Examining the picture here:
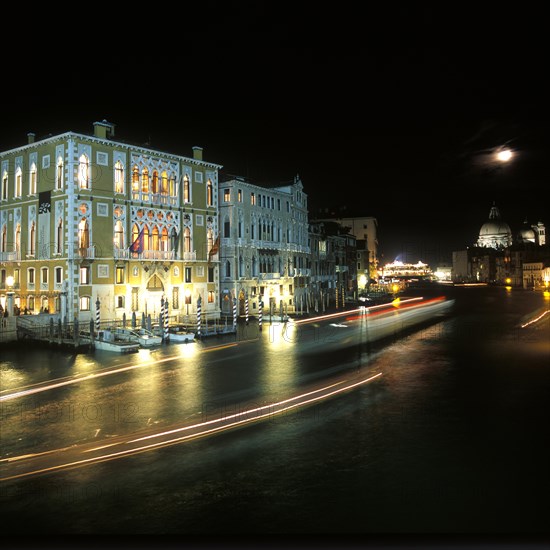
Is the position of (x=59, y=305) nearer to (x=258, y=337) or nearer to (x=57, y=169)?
(x=57, y=169)

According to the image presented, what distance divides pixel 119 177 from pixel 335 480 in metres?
33.0

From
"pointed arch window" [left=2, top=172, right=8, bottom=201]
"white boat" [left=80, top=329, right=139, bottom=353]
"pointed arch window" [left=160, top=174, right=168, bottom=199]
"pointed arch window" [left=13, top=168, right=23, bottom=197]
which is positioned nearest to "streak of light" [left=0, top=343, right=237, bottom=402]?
"white boat" [left=80, top=329, right=139, bottom=353]

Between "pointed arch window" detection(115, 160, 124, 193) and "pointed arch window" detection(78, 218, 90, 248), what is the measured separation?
3673 mm

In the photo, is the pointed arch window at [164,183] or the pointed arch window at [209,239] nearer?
the pointed arch window at [164,183]

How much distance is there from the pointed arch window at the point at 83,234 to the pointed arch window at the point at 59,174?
2.90 meters

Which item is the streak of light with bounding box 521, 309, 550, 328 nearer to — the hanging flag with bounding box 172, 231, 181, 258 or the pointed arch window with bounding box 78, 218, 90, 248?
the hanging flag with bounding box 172, 231, 181, 258

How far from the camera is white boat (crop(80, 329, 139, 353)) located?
2659 centimetres

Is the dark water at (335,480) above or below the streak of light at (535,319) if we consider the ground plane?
below

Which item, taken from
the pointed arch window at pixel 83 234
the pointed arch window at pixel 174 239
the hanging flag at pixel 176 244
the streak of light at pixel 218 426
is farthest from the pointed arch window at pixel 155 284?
Answer: the streak of light at pixel 218 426

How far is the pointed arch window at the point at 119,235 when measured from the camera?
37.4 metres

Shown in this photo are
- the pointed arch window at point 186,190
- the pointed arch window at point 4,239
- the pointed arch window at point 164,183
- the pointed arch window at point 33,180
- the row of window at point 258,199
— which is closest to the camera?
the pointed arch window at point 33,180

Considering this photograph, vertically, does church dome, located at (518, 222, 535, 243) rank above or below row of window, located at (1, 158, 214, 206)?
above

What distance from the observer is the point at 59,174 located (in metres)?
35.4

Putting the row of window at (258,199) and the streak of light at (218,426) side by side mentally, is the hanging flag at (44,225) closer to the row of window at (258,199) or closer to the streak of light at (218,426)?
the row of window at (258,199)
